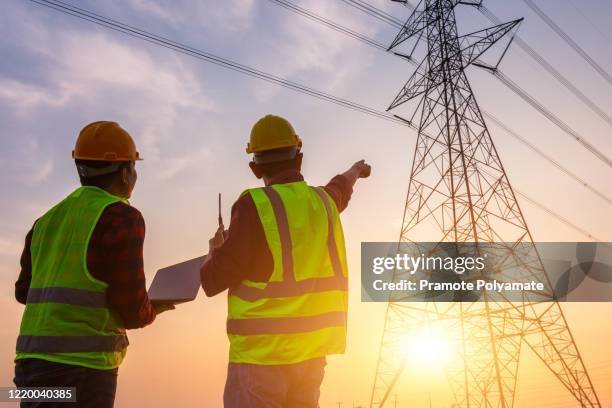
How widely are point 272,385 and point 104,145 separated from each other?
1337 mm

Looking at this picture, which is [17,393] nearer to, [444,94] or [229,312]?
[229,312]

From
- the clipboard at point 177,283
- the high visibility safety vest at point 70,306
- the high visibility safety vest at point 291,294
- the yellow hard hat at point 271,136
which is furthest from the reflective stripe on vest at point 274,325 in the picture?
the yellow hard hat at point 271,136

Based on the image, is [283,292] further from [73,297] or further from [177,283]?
[73,297]

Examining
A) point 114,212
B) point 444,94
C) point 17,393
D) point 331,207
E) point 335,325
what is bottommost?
point 17,393

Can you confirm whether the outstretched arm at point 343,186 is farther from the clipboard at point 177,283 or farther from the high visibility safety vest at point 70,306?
the high visibility safety vest at point 70,306

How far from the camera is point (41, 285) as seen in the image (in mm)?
2412

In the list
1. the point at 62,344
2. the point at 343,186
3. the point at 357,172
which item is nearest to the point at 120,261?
the point at 62,344

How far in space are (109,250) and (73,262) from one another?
0.54 ft

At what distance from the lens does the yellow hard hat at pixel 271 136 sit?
297 centimetres

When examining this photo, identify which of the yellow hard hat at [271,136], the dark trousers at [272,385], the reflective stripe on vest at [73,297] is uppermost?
the yellow hard hat at [271,136]

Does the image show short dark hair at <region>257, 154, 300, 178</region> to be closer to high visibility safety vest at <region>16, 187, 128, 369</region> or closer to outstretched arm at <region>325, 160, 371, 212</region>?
outstretched arm at <region>325, 160, 371, 212</region>

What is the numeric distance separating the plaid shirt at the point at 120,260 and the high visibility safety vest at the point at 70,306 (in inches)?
1.2

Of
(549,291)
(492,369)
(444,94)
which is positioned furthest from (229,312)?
(444,94)

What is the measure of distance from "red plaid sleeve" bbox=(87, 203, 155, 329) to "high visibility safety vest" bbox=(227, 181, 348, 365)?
0.47 m
